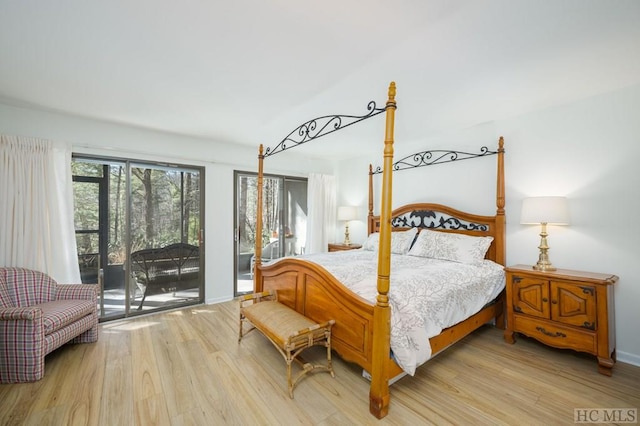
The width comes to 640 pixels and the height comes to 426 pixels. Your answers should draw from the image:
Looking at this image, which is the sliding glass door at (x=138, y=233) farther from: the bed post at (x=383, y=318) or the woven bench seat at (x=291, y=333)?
the bed post at (x=383, y=318)

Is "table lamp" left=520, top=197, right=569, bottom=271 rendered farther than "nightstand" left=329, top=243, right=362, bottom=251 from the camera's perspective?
No

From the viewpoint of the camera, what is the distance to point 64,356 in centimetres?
249

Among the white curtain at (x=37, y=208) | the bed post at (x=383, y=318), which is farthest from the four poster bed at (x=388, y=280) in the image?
the white curtain at (x=37, y=208)

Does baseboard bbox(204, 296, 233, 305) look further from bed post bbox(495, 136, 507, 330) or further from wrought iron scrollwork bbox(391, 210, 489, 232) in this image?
bed post bbox(495, 136, 507, 330)

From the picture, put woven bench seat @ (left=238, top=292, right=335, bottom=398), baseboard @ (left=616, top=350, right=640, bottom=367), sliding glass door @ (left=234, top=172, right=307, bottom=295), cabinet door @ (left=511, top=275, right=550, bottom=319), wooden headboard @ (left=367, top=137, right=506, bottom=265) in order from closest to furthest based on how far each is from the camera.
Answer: woven bench seat @ (left=238, top=292, right=335, bottom=398) → baseboard @ (left=616, top=350, right=640, bottom=367) → cabinet door @ (left=511, top=275, right=550, bottom=319) → wooden headboard @ (left=367, top=137, right=506, bottom=265) → sliding glass door @ (left=234, top=172, right=307, bottom=295)

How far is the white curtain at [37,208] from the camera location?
2750 mm

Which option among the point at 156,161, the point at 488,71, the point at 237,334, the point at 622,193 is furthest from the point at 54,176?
the point at 622,193

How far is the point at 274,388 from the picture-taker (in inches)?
80.4

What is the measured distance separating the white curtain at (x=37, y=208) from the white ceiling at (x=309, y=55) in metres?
0.50

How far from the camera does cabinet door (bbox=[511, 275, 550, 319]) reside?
2.53m

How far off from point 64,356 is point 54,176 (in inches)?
73.6

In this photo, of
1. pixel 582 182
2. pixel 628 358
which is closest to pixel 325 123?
pixel 582 182

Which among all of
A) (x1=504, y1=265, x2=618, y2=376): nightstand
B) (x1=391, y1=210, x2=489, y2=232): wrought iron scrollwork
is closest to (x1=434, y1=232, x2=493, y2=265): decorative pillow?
(x1=391, y1=210, x2=489, y2=232): wrought iron scrollwork

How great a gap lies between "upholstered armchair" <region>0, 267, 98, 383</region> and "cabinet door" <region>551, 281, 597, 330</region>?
4349 millimetres
